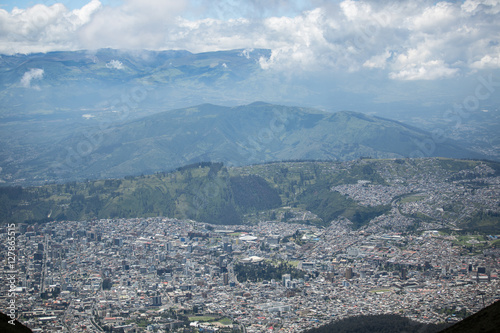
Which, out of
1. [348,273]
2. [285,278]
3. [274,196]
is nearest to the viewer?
[285,278]

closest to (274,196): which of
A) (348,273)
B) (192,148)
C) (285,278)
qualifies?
(348,273)

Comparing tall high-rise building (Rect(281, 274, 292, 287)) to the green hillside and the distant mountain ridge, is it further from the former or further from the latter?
the distant mountain ridge

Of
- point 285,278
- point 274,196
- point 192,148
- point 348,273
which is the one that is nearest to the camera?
point 285,278

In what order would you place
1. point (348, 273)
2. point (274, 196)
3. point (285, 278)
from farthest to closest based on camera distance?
point (274, 196) < point (348, 273) < point (285, 278)

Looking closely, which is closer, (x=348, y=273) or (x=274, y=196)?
(x=348, y=273)

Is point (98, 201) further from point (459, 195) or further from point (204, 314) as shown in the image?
point (459, 195)

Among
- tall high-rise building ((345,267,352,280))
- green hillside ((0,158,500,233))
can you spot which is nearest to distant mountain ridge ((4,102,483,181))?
green hillside ((0,158,500,233))

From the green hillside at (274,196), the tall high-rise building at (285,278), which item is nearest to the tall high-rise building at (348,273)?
the tall high-rise building at (285,278)

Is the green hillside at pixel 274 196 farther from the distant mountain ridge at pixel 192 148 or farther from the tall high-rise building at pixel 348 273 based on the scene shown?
the distant mountain ridge at pixel 192 148

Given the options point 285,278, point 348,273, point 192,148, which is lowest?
point 285,278

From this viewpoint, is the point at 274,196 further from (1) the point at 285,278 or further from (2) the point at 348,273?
(1) the point at 285,278

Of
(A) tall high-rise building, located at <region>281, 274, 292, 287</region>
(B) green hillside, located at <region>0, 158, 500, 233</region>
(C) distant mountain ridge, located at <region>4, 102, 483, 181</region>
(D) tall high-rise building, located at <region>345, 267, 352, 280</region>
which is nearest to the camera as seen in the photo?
(A) tall high-rise building, located at <region>281, 274, 292, 287</region>

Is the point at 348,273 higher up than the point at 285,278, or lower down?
higher up
